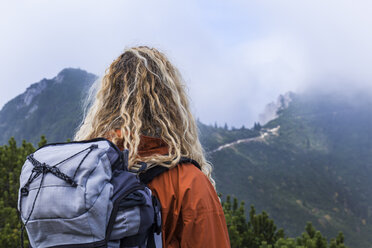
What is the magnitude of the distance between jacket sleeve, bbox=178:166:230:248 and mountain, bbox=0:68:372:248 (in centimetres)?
5126

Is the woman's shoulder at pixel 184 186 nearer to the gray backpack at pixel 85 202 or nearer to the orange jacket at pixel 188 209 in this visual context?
the orange jacket at pixel 188 209

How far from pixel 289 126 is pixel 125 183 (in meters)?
139

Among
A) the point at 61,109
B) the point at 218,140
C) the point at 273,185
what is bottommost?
the point at 273,185

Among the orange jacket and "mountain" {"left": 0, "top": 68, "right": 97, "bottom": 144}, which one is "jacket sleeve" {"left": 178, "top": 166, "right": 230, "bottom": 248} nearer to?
the orange jacket

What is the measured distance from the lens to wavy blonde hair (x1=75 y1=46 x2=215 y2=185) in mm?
1938

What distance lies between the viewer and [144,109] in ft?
6.72

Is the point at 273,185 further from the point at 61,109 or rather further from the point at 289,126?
the point at 61,109

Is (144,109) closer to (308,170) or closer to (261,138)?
(308,170)

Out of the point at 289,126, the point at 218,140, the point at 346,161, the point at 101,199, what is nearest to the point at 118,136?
the point at 101,199

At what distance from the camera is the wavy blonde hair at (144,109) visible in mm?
1938

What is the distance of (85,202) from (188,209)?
21.6 inches

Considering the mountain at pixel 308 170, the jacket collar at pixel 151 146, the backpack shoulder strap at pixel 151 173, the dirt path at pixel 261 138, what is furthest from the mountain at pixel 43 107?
the backpack shoulder strap at pixel 151 173

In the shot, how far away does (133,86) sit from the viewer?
2.11m

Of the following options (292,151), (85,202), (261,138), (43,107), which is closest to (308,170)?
(292,151)
